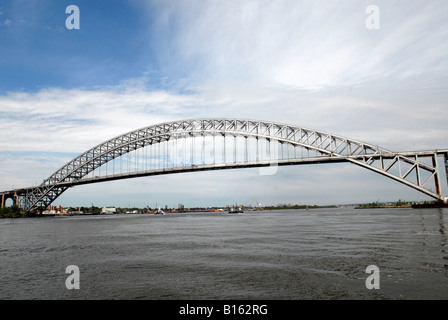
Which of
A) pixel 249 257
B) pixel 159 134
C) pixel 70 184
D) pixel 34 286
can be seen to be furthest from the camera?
pixel 70 184

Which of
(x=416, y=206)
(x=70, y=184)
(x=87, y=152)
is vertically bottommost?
(x=416, y=206)

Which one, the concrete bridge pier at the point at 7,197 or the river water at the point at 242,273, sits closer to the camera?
the river water at the point at 242,273

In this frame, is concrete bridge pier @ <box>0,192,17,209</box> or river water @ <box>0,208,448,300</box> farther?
concrete bridge pier @ <box>0,192,17,209</box>

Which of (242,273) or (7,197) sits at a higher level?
(7,197)

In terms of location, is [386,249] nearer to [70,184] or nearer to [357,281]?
[357,281]

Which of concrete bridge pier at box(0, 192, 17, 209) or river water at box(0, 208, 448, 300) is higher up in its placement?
concrete bridge pier at box(0, 192, 17, 209)

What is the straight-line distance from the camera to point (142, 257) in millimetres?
11312

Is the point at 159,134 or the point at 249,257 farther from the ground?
the point at 159,134

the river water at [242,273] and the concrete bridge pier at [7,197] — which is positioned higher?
the concrete bridge pier at [7,197]

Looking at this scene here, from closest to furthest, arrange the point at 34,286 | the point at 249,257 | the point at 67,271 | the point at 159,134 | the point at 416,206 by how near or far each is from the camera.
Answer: the point at 34,286 < the point at 67,271 < the point at 249,257 < the point at 416,206 < the point at 159,134

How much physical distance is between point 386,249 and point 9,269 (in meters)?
13.0

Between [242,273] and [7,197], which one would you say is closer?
[242,273]
